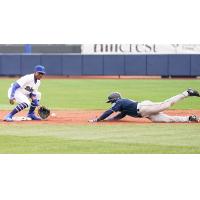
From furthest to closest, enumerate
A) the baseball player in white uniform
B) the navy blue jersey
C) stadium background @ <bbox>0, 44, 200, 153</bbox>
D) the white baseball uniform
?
1. the white baseball uniform
2. the baseball player in white uniform
3. the navy blue jersey
4. stadium background @ <bbox>0, 44, 200, 153</bbox>

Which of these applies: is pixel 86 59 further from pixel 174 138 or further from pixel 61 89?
pixel 174 138

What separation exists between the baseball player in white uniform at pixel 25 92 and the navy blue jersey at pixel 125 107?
2.23m

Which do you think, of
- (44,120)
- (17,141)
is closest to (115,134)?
(17,141)

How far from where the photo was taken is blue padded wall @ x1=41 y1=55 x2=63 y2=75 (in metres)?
44.7

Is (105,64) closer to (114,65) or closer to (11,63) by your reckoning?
(114,65)

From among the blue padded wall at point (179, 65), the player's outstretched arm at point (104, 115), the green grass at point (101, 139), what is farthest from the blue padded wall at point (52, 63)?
the green grass at point (101, 139)

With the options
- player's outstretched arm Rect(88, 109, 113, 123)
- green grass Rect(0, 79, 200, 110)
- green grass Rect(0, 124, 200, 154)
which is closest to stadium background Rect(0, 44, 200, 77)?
green grass Rect(0, 79, 200, 110)

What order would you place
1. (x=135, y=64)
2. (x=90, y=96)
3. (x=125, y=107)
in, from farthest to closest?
(x=135, y=64) < (x=90, y=96) < (x=125, y=107)

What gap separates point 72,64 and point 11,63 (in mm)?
3923

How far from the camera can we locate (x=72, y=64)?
1757 inches

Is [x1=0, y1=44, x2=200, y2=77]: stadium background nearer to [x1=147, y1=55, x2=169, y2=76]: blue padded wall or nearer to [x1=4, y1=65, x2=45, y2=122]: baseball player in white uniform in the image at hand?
[x1=147, y1=55, x2=169, y2=76]: blue padded wall

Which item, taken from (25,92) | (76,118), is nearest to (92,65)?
(76,118)

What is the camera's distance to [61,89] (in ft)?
111

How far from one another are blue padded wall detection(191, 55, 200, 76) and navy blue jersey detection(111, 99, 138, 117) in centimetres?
2743
